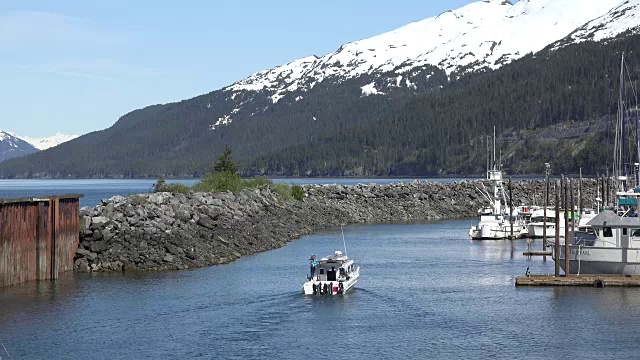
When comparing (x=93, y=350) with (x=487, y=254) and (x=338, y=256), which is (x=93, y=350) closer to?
(x=338, y=256)

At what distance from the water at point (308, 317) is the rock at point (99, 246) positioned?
3.29 meters

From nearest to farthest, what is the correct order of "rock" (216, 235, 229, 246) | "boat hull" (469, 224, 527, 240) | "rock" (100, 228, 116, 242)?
"rock" (100, 228, 116, 242)
"rock" (216, 235, 229, 246)
"boat hull" (469, 224, 527, 240)

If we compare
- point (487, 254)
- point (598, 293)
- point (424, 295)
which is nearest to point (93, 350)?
point (424, 295)

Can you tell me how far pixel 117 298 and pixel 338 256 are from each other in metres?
13.2

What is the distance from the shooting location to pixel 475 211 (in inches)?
5738

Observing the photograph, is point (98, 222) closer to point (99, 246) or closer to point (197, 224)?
point (99, 246)

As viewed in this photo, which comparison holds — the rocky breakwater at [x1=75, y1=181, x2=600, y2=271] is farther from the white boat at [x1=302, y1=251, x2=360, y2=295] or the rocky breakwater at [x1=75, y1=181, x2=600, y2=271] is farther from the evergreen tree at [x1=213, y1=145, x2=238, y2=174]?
the white boat at [x1=302, y1=251, x2=360, y2=295]

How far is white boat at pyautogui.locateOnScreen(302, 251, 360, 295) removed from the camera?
60531 mm

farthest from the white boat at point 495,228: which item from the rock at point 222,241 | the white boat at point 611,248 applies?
the white boat at point 611,248

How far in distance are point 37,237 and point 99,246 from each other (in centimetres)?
744

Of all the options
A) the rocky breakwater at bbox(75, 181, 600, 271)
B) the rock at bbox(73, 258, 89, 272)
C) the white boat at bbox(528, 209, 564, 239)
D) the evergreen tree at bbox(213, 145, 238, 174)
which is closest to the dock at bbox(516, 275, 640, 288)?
the rocky breakwater at bbox(75, 181, 600, 271)

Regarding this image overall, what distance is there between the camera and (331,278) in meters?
61.5

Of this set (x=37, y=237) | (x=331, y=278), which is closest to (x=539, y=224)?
(x=331, y=278)

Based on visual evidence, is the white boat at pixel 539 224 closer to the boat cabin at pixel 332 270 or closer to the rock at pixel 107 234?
the boat cabin at pixel 332 270
